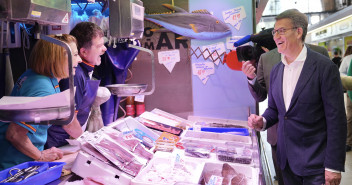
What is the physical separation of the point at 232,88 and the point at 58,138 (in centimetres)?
213

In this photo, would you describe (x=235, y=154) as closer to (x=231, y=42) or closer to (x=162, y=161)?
(x=162, y=161)

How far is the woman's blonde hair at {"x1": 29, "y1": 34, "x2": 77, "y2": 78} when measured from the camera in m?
1.71

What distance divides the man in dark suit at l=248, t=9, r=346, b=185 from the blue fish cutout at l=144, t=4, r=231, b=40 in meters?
1.68

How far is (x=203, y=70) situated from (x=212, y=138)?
4.08ft

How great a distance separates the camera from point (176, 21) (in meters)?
3.74

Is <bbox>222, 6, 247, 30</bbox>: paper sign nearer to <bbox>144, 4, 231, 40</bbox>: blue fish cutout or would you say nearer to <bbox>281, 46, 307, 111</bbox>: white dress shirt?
<bbox>144, 4, 231, 40</bbox>: blue fish cutout

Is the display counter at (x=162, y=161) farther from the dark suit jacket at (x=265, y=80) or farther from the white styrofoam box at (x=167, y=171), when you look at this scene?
the dark suit jacket at (x=265, y=80)

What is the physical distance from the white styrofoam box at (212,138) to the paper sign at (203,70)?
1.08 metres

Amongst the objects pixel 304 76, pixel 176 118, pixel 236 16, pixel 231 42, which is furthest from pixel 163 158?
pixel 236 16

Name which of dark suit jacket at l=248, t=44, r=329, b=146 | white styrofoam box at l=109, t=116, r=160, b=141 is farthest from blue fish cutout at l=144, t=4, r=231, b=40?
white styrofoam box at l=109, t=116, r=160, b=141

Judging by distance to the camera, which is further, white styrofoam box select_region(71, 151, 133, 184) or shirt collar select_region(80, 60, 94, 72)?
shirt collar select_region(80, 60, 94, 72)

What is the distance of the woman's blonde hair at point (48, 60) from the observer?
5.61 ft

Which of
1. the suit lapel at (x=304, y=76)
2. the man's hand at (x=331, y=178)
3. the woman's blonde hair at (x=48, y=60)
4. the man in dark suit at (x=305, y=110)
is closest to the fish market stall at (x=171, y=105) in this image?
the woman's blonde hair at (x=48, y=60)

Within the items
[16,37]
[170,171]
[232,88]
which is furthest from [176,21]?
[170,171]
